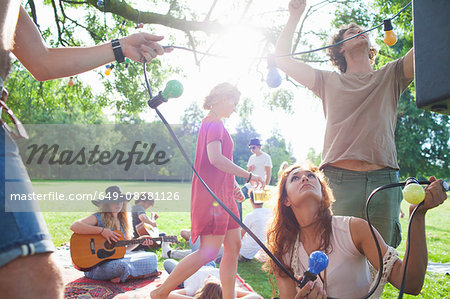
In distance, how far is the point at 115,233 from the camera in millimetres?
4426

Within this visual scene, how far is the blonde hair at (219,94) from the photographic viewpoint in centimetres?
301

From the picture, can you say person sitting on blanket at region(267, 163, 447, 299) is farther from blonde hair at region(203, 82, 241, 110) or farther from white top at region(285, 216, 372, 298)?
blonde hair at region(203, 82, 241, 110)

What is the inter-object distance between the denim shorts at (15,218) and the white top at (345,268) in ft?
4.43

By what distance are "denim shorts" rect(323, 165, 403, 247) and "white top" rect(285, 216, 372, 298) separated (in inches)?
8.3

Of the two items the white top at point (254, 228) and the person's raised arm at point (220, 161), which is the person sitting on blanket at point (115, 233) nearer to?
the white top at point (254, 228)

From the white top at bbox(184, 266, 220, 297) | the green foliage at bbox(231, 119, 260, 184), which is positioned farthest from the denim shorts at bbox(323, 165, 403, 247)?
the green foliage at bbox(231, 119, 260, 184)

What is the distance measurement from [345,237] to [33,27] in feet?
5.67

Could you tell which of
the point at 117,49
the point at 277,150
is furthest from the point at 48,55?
the point at 277,150

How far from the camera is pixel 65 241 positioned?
697cm

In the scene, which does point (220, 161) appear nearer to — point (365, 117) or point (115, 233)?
point (365, 117)

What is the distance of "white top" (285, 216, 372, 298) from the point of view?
69.7 inches

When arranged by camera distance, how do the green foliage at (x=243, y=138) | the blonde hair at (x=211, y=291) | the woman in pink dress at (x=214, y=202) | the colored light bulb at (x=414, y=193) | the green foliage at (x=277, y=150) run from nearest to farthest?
the colored light bulb at (x=414, y=193), the woman in pink dress at (x=214, y=202), the blonde hair at (x=211, y=291), the green foliage at (x=277, y=150), the green foliage at (x=243, y=138)

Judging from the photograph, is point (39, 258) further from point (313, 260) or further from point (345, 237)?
point (345, 237)

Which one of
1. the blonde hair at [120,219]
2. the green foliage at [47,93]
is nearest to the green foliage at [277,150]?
the green foliage at [47,93]
